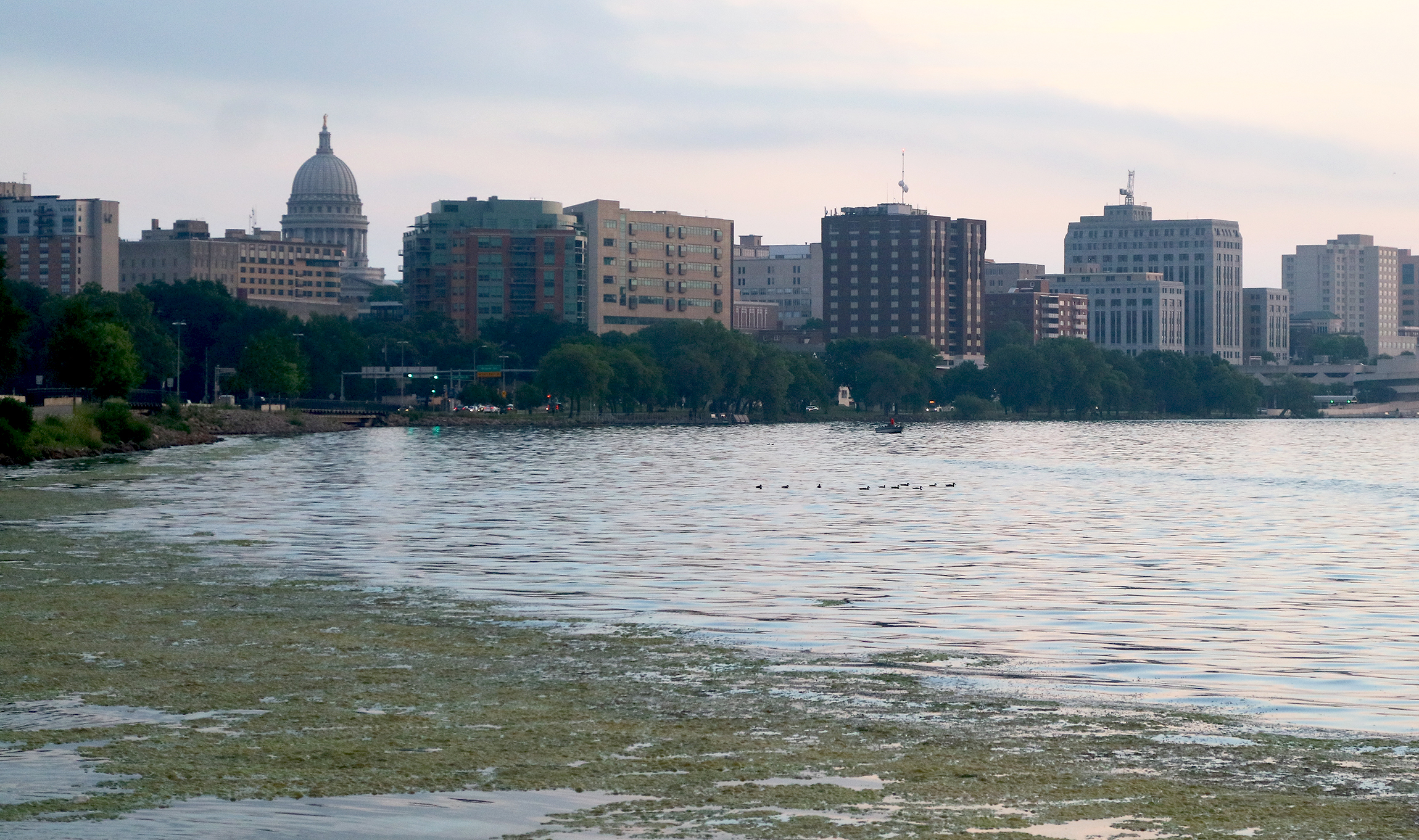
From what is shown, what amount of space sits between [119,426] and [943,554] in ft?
310

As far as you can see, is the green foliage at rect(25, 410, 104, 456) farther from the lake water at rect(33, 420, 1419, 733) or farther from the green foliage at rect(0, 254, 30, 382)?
the lake water at rect(33, 420, 1419, 733)

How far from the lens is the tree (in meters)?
136

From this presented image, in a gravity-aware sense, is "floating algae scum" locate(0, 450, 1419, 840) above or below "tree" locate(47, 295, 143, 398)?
below

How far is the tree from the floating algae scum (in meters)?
114

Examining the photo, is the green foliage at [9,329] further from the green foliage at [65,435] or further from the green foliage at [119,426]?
the green foliage at [119,426]

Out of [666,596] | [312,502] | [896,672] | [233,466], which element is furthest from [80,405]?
[896,672]

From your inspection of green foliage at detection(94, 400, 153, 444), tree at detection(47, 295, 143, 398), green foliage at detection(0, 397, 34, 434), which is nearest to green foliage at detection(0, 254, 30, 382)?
green foliage at detection(0, 397, 34, 434)

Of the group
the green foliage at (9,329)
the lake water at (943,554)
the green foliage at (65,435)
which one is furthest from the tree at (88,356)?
the lake water at (943,554)

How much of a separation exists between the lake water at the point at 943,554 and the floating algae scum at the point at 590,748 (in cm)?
261

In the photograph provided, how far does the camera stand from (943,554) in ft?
163

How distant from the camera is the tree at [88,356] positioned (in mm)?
136375

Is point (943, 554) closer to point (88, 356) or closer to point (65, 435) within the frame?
point (65, 435)

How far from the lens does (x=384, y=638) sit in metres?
28.4

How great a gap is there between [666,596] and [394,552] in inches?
524
